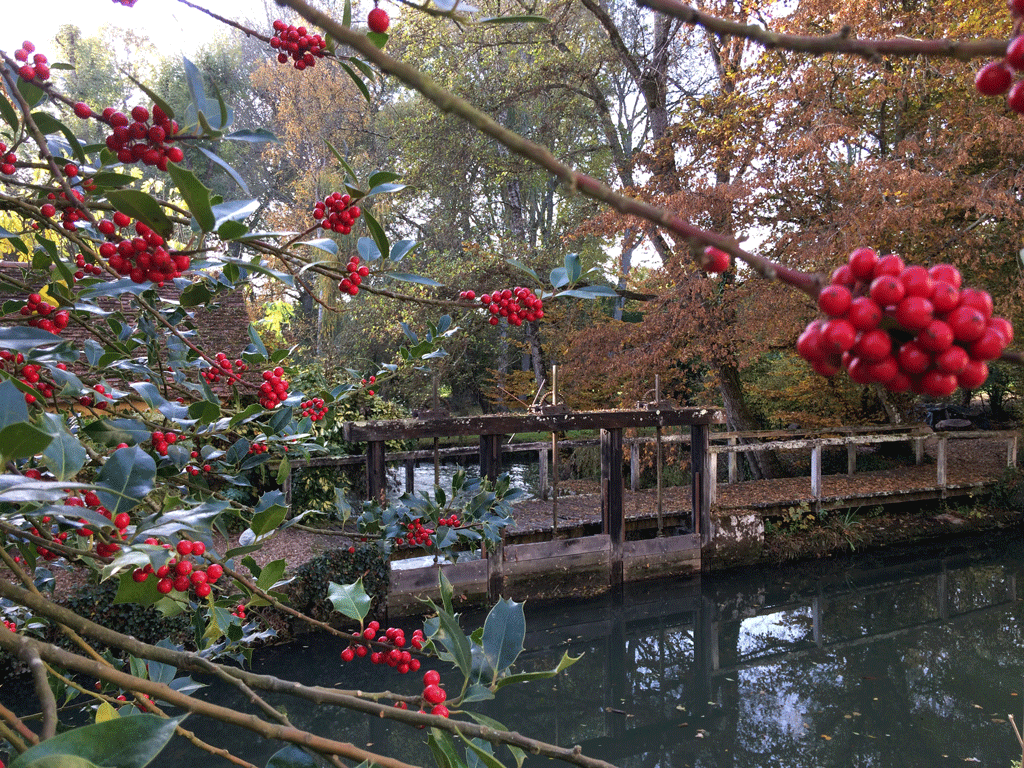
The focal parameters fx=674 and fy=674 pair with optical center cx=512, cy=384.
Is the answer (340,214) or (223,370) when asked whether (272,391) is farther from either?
(340,214)

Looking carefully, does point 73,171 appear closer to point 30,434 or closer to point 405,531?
point 30,434

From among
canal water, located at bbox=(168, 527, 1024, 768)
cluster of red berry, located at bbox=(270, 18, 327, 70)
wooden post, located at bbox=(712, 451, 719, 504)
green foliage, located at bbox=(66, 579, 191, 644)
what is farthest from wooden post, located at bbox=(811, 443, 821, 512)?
cluster of red berry, located at bbox=(270, 18, 327, 70)

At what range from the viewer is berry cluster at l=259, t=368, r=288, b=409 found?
Answer: 68.1 inches

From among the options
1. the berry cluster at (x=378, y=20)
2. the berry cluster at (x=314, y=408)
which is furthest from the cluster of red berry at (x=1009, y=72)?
the berry cluster at (x=314, y=408)

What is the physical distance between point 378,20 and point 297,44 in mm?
378

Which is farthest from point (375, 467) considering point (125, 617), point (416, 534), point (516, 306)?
point (516, 306)

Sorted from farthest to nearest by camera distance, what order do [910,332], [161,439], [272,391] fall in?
[272,391] < [161,439] < [910,332]

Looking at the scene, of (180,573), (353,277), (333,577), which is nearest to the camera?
(180,573)

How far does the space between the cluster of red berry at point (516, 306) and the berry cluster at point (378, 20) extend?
602mm

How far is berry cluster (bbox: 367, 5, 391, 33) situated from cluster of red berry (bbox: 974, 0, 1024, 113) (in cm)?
72

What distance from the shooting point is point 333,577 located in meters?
6.18

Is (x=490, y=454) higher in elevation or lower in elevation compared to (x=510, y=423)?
lower

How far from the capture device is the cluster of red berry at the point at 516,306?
1468 millimetres

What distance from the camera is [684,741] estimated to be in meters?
4.82
